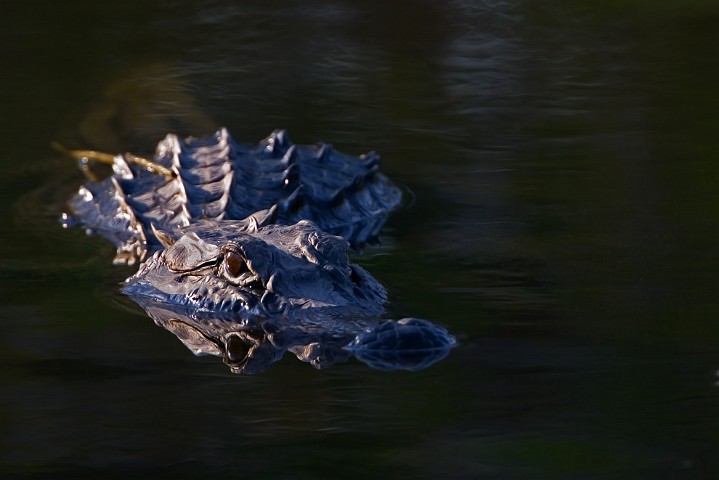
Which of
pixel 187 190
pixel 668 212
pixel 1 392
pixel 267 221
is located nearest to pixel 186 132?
pixel 187 190

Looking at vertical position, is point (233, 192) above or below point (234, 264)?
below

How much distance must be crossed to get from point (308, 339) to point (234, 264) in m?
0.61

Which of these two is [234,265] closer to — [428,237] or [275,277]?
[275,277]

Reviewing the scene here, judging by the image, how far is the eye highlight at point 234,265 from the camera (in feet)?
18.6

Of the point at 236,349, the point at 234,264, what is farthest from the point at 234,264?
the point at 236,349

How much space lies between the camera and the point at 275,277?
5.59 metres

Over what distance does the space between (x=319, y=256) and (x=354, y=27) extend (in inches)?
260

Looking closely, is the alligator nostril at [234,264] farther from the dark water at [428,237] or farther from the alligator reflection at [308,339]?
the dark water at [428,237]

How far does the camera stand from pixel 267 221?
6.42 meters

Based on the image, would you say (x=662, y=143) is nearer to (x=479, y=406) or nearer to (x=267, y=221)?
(x=267, y=221)

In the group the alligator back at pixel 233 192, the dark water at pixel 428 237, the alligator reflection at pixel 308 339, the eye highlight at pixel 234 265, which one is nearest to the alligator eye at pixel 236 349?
the alligator reflection at pixel 308 339

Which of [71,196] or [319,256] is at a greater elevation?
[319,256]

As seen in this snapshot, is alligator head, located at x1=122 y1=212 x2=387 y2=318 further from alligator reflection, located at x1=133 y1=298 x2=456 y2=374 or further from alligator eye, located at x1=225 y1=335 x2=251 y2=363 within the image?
alligator eye, located at x1=225 y1=335 x2=251 y2=363

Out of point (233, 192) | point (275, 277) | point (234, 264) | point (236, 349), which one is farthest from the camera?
point (233, 192)
